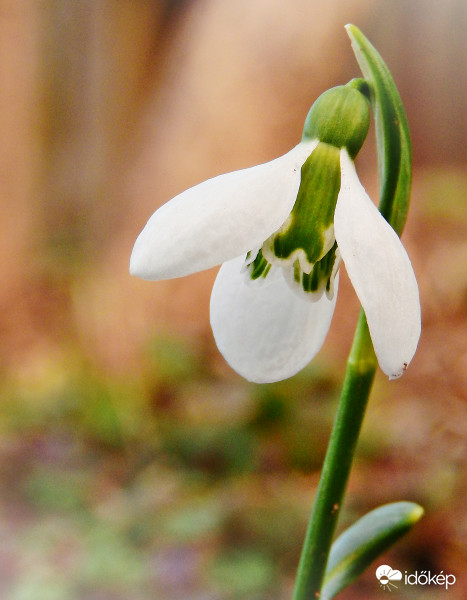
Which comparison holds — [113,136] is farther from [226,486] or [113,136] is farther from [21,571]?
[21,571]

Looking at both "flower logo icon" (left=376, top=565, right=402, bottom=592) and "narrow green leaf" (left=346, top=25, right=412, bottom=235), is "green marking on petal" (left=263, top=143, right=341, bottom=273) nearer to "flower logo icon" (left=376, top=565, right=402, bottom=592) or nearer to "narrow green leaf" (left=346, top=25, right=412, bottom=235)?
"narrow green leaf" (left=346, top=25, right=412, bottom=235)

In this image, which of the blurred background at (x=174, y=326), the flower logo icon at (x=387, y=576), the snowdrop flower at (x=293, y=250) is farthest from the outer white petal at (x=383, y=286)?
the blurred background at (x=174, y=326)

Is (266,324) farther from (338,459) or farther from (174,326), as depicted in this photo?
(174,326)

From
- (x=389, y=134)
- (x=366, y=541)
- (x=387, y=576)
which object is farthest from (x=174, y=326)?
(x=389, y=134)

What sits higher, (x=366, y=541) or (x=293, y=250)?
(x=293, y=250)

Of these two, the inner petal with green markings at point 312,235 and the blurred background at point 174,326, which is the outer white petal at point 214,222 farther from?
the blurred background at point 174,326
